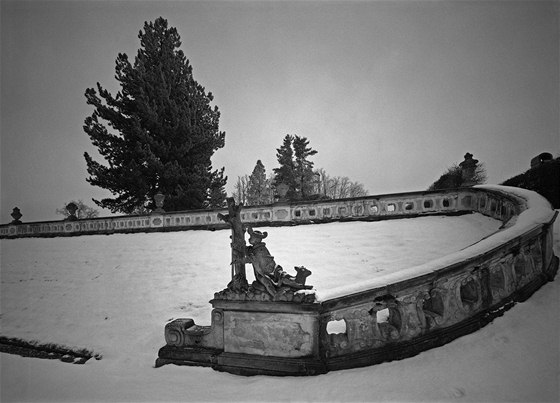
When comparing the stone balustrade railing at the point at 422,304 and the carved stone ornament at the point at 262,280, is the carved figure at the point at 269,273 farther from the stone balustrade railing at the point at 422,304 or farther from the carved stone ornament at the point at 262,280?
the stone balustrade railing at the point at 422,304

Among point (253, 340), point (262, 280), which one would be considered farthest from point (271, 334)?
point (262, 280)

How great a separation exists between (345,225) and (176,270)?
664 centimetres

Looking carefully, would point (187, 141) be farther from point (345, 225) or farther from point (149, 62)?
point (345, 225)

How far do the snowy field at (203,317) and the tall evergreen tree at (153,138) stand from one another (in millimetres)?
7367

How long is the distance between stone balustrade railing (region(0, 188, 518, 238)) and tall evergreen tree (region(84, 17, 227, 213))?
4550 millimetres

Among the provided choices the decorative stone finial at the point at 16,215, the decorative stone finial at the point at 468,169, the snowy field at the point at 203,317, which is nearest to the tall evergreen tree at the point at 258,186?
the decorative stone finial at the point at 16,215

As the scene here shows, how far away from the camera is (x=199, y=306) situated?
6859 mm

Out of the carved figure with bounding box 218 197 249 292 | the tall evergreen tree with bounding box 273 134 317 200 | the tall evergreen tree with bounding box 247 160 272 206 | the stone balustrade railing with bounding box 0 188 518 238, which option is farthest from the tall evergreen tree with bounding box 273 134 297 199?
the carved figure with bounding box 218 197 249 292

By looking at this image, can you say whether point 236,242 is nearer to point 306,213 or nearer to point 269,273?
point 269,273

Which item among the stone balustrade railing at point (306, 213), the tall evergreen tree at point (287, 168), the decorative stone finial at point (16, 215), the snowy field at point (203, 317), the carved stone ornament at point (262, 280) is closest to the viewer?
the snowy field at point (203, 317)

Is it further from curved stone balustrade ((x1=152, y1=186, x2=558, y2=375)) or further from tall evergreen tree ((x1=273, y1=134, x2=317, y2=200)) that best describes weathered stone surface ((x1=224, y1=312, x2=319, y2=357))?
tall evergreen tree ((x1=273, y1=134, x2=317, y2=200))

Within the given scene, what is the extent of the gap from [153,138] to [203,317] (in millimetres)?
19270

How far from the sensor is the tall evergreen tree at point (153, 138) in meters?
21.1

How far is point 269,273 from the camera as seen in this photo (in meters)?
4.12
